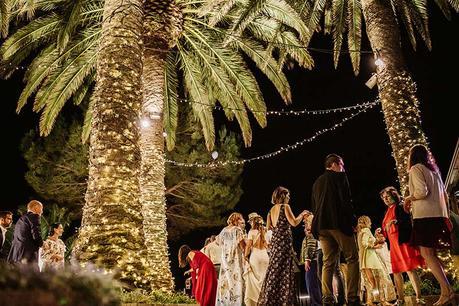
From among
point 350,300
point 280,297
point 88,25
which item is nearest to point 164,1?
point 88,25

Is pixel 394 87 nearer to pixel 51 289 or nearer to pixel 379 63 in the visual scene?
pixel 379 63

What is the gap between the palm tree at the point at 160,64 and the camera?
11320 millimetres

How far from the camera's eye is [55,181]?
20.3 m

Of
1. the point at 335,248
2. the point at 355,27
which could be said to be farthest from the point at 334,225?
the point at 355,27

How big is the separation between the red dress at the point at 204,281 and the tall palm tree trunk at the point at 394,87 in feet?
13.0

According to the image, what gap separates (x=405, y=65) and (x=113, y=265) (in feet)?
23.0

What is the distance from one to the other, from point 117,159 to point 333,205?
329cm

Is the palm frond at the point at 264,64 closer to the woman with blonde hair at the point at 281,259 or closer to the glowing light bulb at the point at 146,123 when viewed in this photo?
the glowing light bulb at the point at 146,123

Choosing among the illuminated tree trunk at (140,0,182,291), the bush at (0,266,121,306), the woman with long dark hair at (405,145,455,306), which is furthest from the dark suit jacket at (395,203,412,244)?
the bush at (0,266,121,306)

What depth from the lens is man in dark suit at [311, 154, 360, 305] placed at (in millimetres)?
5719

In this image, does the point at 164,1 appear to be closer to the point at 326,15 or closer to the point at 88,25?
the point at 88,25

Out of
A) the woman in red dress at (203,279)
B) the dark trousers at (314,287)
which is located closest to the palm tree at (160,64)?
the woman in red dress at (203,279)

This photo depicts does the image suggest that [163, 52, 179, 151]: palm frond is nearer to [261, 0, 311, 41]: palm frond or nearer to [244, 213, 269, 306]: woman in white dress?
[261, 0, 311, 41]: palm frond

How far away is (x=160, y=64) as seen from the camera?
12.4 m
